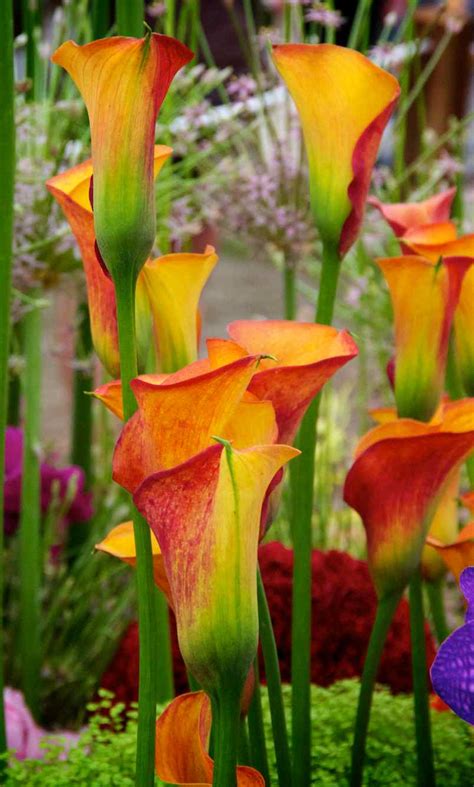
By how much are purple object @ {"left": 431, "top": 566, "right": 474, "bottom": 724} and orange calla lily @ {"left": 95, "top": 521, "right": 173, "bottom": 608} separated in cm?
8

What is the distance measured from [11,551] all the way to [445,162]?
0.42 metres

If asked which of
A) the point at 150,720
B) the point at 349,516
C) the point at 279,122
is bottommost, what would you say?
the point at 349,516

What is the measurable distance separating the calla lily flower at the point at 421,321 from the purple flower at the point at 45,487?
43cm

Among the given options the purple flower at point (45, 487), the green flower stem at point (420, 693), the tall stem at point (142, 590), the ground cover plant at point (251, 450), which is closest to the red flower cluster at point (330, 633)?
the ground cover plant at point (251, 450)

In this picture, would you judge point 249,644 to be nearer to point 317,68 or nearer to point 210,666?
point 210,666

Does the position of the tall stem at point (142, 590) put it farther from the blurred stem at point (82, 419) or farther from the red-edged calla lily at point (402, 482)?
the blurred stem at point (82, 419)

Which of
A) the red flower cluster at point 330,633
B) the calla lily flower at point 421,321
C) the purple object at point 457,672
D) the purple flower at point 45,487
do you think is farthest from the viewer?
the purple flower at point 45,487

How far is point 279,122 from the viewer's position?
36.0 inches

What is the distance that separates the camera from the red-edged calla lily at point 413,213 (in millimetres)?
412

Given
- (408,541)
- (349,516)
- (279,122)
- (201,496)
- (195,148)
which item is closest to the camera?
(201,496)

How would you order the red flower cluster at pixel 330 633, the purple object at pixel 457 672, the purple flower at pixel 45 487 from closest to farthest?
the purple object at pixel 457 672 < the red flower cluster at pixel 330 633 < the purple flower at pixel 45 487

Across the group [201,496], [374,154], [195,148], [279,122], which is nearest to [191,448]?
[201,496]

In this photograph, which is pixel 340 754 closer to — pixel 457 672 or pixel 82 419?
pixel 457 672

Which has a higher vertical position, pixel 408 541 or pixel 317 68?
pixel 317 68
